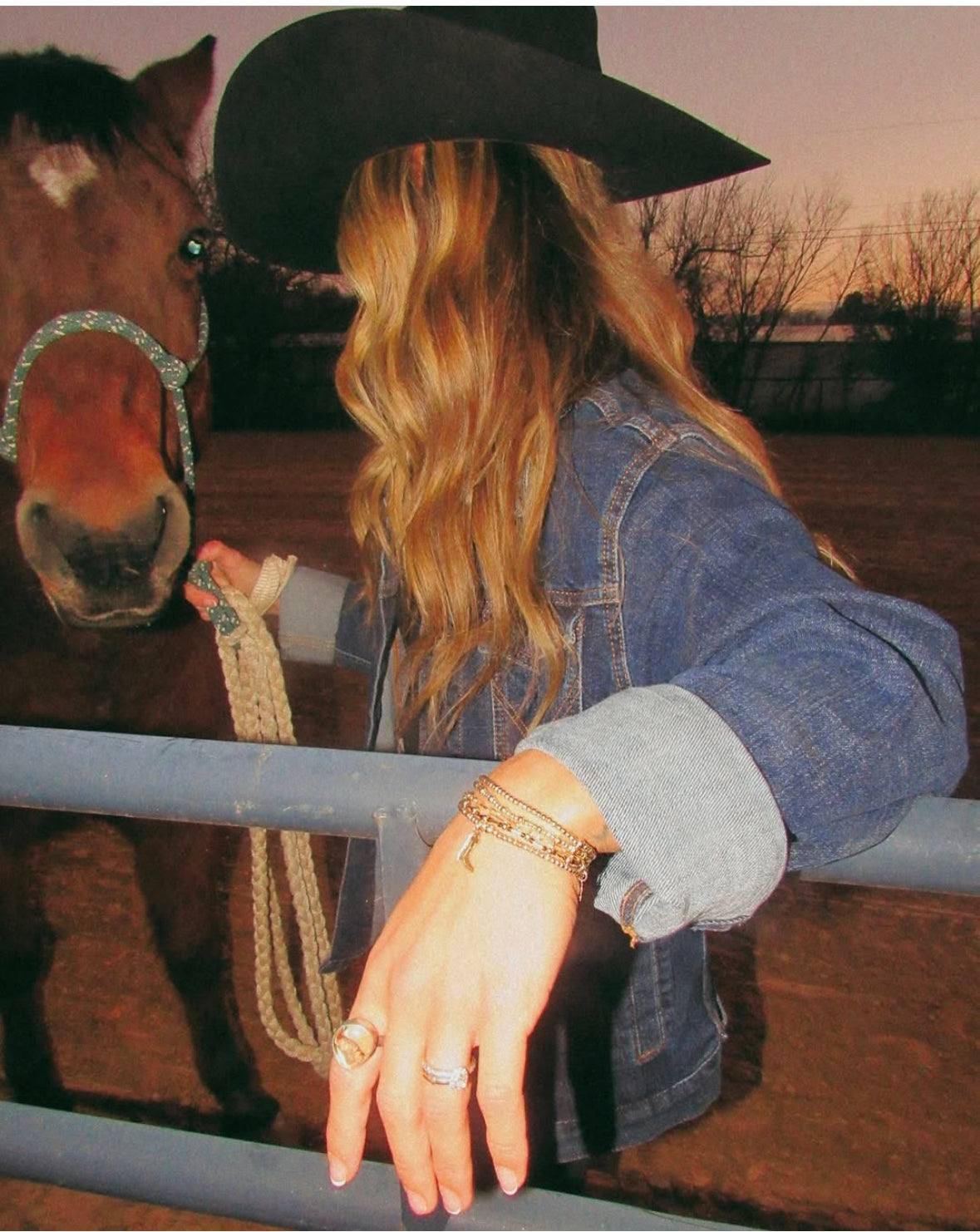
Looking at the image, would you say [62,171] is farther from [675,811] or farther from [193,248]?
[675,811]

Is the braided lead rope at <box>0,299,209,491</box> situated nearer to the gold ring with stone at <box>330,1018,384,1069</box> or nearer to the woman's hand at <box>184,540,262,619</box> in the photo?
the woman's hand at <box>184,540,262,619</box>

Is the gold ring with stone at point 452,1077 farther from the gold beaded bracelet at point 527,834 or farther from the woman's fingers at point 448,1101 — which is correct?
the gold beaded bracelet at point 527,834

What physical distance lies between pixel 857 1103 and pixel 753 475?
225 centimetres

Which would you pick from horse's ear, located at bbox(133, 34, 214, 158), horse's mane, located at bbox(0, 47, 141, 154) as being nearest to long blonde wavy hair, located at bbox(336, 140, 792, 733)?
horse's mane, located at bbox(0, 47, 141, 154)

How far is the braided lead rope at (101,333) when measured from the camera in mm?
1633

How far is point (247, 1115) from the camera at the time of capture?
2.27 metres

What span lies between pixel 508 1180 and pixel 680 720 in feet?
0.99

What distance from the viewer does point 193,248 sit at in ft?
6.18

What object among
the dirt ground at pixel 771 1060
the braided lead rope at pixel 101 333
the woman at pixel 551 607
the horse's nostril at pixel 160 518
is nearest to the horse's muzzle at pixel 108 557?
the horse's nostril at pixel 160 518

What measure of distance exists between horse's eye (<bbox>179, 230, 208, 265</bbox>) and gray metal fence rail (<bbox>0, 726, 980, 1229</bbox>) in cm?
146

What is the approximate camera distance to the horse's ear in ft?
6.93

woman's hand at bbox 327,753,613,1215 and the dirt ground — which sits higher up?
woman's hand at bbox 327,753,613,1215

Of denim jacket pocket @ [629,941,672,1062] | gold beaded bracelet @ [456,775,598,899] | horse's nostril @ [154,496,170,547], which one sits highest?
gold beaded bracelet @ [456,775,598,899]

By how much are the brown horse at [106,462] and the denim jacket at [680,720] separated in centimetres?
64
